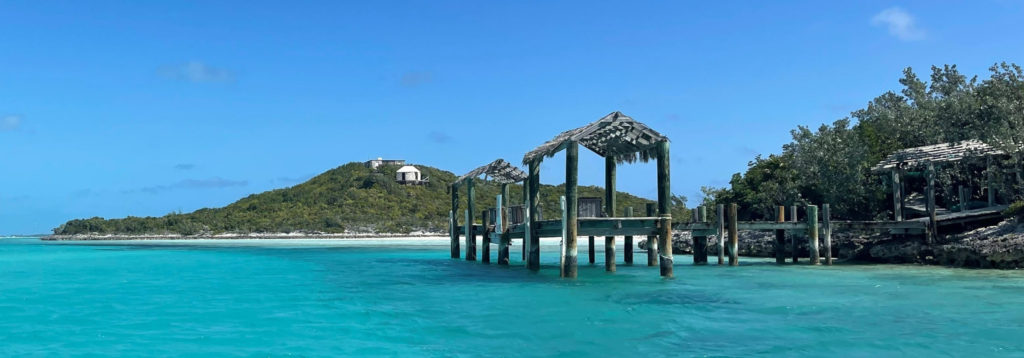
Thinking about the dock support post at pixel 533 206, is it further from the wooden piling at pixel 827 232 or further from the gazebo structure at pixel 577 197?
the wooden piling at pixel 827 232

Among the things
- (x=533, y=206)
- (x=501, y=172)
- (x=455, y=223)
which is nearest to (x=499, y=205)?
(x=533, y=206)

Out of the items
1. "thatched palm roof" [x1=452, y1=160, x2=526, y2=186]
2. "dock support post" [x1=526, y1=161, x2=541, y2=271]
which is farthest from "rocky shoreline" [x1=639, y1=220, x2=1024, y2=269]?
"dock support post" [x1=526, y1=161, x2=541, y2=271]

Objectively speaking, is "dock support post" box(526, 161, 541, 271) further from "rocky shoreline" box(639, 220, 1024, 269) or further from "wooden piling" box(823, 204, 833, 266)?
"rocky shoreline" box(639, 220, 1024, 269)

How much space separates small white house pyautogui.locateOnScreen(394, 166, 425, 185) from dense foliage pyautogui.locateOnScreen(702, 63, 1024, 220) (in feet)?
247

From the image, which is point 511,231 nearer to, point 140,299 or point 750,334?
point 140,299

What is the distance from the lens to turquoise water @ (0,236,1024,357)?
11297mm

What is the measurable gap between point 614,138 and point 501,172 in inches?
328

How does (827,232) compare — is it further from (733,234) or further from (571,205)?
(571,205)

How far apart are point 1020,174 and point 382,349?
2586cm

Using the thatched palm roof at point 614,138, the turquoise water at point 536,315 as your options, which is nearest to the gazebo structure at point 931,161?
the turquoise water at point 536,315

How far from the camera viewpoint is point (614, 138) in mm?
23578

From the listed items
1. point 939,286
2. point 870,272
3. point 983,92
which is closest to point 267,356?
point 939,286

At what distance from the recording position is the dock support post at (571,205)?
66.9 ft

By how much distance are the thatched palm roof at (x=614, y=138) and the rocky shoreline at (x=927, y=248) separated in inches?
403
